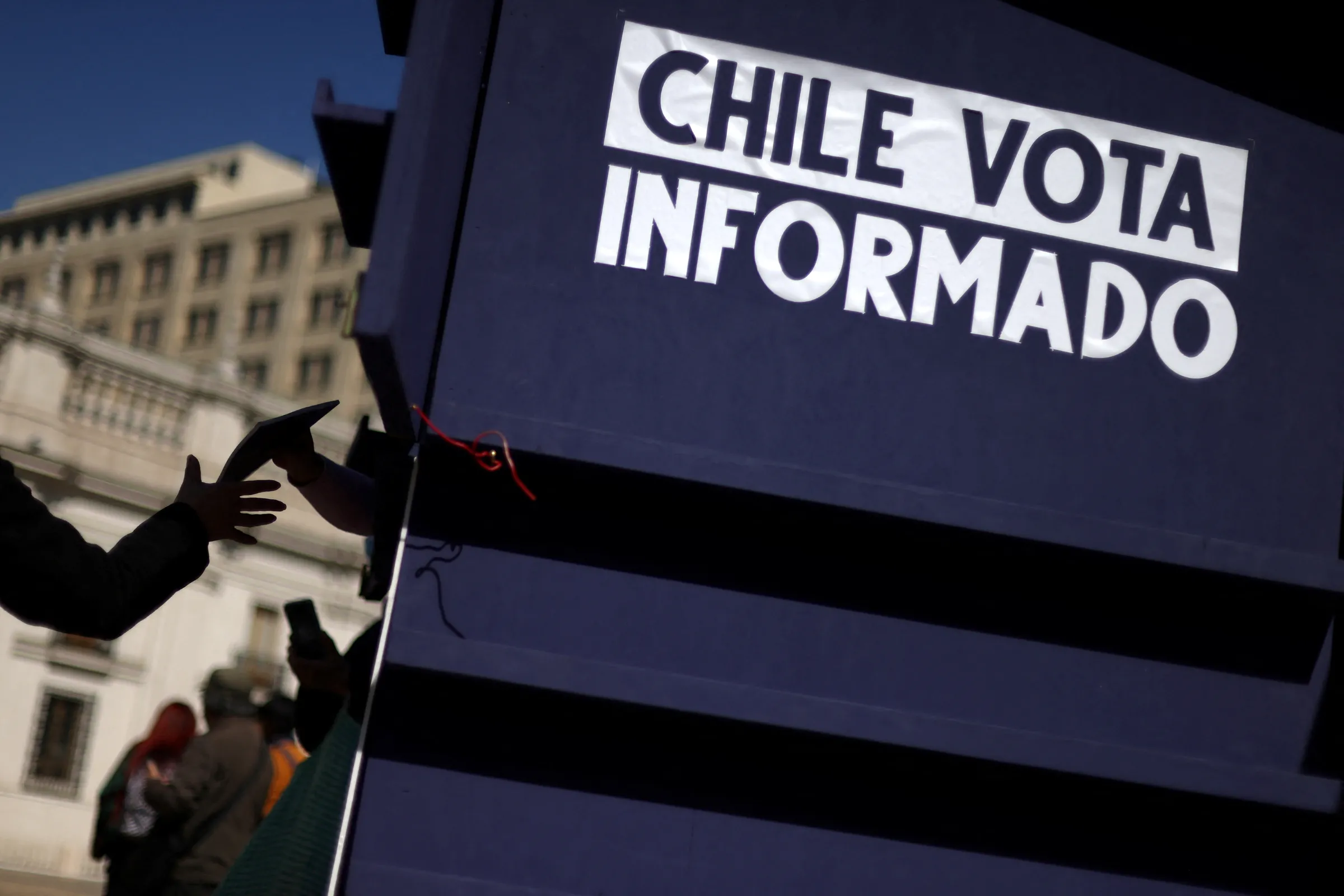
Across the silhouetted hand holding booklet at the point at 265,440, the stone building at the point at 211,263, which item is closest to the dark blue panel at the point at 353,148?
the silhouetted hand holding booklet at the point at 265,440

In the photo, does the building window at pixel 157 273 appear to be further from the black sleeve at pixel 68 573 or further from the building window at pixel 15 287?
the black sleeve at pixel 68 573

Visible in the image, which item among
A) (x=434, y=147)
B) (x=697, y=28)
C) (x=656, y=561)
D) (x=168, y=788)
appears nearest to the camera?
(x=434, y=147)

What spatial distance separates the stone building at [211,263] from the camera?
60.2 meters

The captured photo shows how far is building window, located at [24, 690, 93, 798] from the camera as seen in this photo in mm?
25812

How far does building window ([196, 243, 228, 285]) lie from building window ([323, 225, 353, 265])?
639cm

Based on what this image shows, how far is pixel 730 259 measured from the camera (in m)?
2.96

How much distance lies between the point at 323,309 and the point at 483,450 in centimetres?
5927

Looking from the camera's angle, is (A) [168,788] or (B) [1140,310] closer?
(B) [1140,310]

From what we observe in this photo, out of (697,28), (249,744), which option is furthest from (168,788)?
(697,28)

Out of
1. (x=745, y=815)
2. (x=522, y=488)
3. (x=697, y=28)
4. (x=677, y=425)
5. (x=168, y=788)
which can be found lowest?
(x=168, y=788)

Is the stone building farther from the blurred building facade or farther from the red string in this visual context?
the red string

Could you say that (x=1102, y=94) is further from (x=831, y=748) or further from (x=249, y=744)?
(x=249, y=744)

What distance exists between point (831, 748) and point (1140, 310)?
3.79 ft

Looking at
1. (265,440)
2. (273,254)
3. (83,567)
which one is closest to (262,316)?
(273,254)
